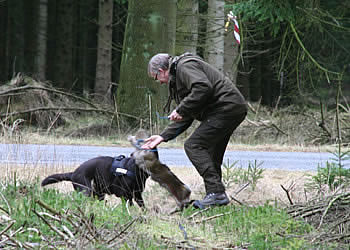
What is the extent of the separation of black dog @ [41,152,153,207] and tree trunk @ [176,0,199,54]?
9681 millimetres

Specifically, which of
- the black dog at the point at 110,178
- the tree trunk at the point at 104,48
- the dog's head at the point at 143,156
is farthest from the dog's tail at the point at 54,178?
the tree trunk at the point at 104,48

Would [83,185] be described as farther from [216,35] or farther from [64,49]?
[64,49]

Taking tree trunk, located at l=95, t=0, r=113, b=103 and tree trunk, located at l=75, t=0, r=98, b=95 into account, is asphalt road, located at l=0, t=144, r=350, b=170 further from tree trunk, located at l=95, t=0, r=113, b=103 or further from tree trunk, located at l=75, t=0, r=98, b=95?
tree trunk, located at l=75, t=0, r=98, b=95

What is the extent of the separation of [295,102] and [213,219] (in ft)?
37.0

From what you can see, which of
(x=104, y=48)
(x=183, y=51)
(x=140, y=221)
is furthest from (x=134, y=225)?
(x=104, y=48)

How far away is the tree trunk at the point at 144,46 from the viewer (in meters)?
12.6

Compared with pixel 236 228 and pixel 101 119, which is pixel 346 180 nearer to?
pixel 236 228

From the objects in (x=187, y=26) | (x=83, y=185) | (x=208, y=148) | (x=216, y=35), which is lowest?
(x=83, y=185)

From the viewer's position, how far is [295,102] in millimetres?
15773

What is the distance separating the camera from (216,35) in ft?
51.1

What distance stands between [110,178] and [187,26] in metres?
10.2

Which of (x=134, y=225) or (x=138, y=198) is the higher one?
(x=134, y=225)

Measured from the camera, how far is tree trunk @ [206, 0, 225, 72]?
49.6 feet

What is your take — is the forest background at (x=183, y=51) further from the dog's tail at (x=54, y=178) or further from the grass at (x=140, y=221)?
the dog's tail at (x=54, y=178)
